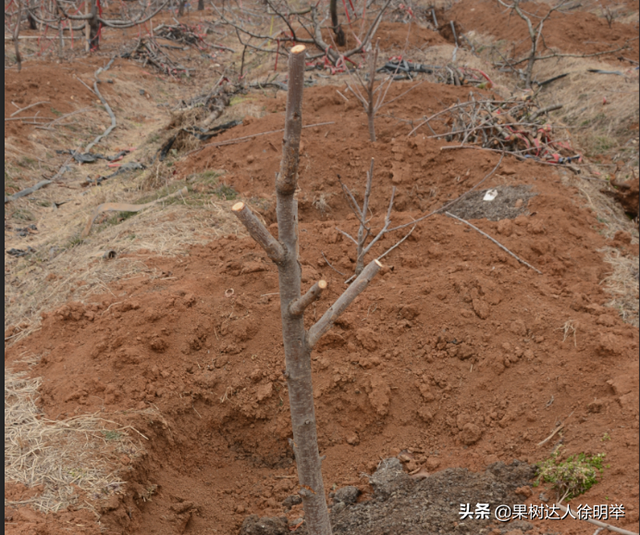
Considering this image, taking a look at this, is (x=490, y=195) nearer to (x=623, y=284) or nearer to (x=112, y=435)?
(x=623, y=284)

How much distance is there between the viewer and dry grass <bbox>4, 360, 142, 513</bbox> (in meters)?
2.46

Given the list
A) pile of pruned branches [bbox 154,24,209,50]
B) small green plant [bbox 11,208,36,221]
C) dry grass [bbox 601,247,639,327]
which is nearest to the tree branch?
dry grass [bbox 601,247,639,327]

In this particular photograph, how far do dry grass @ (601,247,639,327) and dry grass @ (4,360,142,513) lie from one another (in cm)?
328

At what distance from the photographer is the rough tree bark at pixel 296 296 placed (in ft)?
5.13

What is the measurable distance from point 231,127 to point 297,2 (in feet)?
46.5

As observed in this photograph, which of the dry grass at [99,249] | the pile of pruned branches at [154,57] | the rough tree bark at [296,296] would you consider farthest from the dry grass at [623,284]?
the pile of pruned branches at [154,57]

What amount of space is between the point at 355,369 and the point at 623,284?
219cm

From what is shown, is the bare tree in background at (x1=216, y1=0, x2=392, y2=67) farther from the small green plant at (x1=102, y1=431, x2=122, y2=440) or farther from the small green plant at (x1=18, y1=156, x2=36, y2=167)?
the small green plant at (x1=102, y1=431, x2=122, y2=440)

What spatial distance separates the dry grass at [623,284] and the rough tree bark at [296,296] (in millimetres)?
2597

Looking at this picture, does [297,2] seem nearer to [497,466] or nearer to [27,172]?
[27,172]

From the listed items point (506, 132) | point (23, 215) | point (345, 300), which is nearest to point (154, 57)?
point (23, 215)

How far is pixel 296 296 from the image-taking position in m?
1.81

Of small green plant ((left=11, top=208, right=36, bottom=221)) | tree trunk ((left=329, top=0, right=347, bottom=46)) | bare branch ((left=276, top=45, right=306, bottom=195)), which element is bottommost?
small green plant ((left=11, top=208, right=36, bottom=221))

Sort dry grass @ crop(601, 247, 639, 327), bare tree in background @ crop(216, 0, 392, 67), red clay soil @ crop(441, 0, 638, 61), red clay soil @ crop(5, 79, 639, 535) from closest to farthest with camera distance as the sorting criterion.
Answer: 1. red clay soil @ crop(5, 79, 639, 535)
2. dry grass @ crop(601, 247, 639, 327)
3. bare tree in background @ crop(216, 0, 392, 67)
4. red clay soil @ crop(441, 0, 638, 61)
